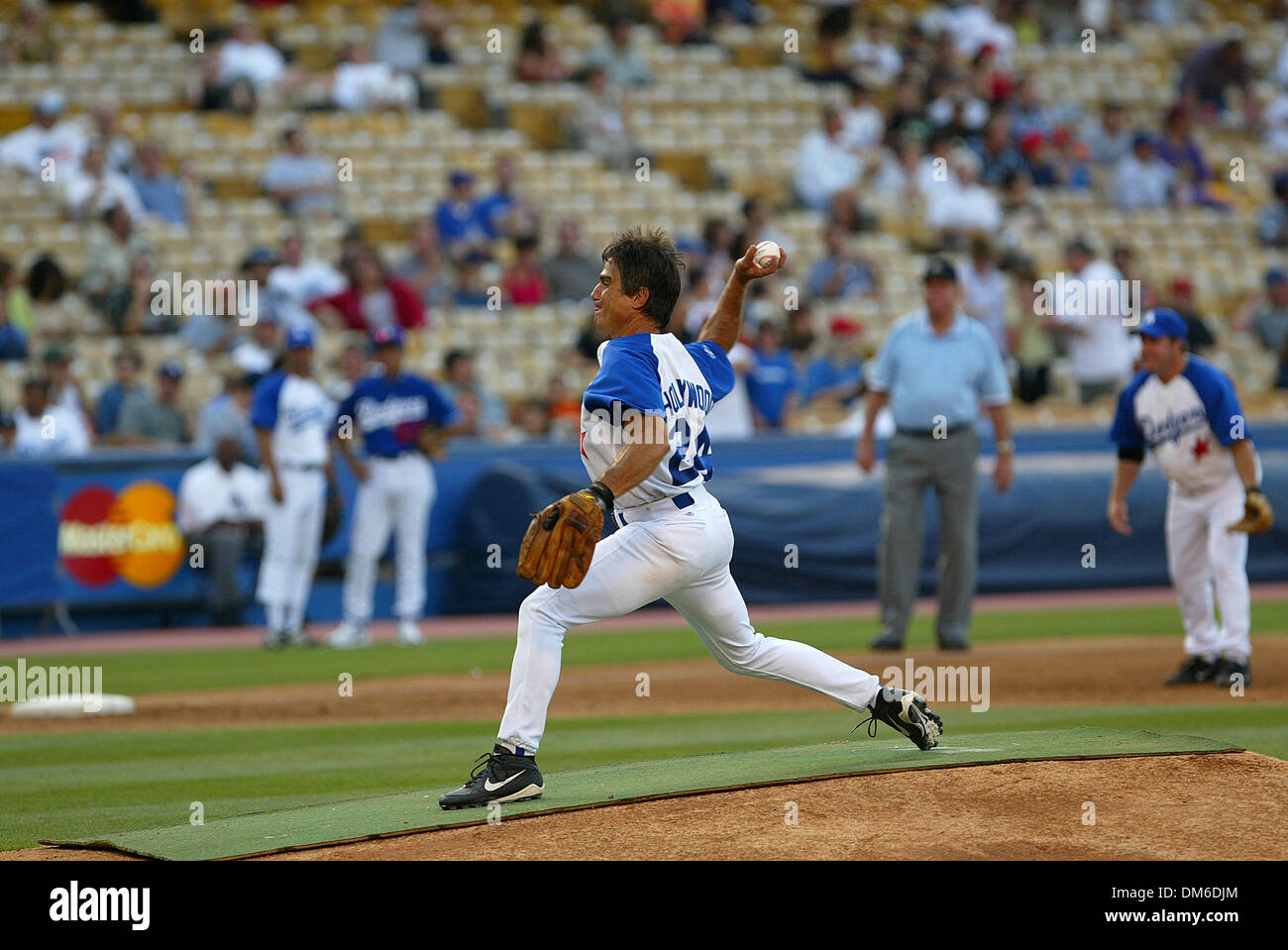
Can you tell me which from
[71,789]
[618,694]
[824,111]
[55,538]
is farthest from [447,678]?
[824,111]

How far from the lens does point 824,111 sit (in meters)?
22.5

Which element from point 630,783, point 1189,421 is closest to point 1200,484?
point 1189,421

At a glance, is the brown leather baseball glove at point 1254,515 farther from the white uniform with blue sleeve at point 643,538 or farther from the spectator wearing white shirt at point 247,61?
the spectator wearing white shirt at point 247,61

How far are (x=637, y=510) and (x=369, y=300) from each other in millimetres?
11312

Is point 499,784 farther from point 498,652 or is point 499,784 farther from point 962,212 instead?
point 962,212

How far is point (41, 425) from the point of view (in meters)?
14.8

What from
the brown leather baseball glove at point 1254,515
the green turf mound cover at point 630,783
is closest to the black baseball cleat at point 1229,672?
the brown leather baseball glove at point 1254,515

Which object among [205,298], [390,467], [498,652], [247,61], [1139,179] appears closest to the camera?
[498,652]

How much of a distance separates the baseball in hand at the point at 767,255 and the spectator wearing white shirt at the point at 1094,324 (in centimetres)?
1293

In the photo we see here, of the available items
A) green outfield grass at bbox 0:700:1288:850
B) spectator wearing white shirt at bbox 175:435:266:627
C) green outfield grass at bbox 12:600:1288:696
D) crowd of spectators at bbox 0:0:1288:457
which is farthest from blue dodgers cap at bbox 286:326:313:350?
green outfield grass at bbox 0:700:1288:850

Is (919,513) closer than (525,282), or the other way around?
(919,513)

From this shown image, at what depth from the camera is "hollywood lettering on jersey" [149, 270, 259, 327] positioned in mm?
16297

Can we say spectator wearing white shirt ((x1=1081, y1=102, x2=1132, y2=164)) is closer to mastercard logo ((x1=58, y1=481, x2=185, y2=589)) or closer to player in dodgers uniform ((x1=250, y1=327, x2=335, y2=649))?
player in dodgers uniform ((x1=250, y1=327, x2=335, y2=649))

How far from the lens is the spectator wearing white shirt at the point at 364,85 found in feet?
65.1
